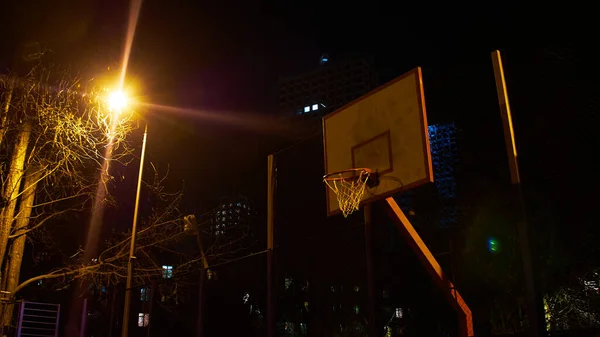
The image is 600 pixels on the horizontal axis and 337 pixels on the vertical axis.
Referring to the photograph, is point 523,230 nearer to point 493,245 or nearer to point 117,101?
point 117,101

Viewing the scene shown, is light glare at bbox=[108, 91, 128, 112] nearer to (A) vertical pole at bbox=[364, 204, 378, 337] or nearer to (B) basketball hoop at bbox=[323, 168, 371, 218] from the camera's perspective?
(B) basketball hoop at bbox=[323, 168, 371, 218]

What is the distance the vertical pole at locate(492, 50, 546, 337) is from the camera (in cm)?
662

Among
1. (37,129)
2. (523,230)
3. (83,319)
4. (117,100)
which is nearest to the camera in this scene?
(523,230)

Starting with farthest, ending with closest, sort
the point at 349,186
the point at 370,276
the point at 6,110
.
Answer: the point at 6,110, the point at 349,186, the point at 370,276

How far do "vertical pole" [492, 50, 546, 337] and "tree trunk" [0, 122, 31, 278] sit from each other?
9.86 metres

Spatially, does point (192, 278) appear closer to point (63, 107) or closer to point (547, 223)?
point (63, 107)

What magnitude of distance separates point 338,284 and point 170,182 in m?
13.1

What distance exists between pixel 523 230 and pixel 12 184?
10.5m

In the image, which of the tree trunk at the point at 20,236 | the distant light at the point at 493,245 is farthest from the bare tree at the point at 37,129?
the distant light at the point at 493,245

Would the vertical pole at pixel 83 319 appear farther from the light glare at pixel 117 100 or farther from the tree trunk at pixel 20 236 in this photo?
the light glare at pixel 117 100

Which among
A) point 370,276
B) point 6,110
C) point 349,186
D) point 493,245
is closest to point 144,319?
point 6,110

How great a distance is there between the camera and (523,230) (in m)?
7.01

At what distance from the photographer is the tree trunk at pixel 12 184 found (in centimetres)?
1182

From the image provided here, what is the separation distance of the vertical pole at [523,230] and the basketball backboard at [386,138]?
1.27 m
